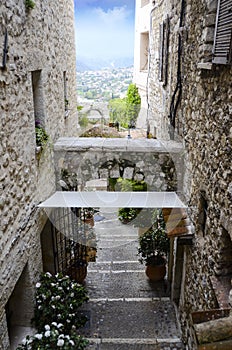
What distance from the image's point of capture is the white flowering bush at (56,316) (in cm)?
370

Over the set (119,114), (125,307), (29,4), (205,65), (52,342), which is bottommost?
(125,307)

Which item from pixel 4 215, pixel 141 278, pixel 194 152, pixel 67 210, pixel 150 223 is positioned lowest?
pixel 141 278

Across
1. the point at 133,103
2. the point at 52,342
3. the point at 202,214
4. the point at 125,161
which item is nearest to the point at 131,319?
the point at 52,342

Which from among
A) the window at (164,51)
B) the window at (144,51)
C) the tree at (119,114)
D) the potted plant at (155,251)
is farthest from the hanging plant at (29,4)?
the window at (144,51)

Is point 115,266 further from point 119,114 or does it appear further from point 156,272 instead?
point 119,114

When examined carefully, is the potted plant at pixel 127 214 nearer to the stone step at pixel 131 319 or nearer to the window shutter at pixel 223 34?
the stone step at pixel 131 319

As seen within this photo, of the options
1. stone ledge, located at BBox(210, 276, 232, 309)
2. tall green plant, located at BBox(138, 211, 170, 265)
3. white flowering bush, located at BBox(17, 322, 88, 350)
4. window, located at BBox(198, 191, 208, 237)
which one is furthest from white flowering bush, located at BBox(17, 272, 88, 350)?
tall green plant, located at BBox(138, 211, 170, 265)

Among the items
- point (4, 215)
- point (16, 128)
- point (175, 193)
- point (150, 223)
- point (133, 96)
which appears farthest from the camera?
point (133, 96)

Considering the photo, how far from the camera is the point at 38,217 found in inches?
193

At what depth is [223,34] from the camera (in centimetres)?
319

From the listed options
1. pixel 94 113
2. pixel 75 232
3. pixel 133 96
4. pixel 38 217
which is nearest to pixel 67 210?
pixel 75 232

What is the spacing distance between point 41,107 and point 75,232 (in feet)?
9.83

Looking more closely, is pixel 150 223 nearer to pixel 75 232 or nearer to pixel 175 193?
pixel 75 232

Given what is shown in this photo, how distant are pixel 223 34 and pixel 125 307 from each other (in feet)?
16.4
